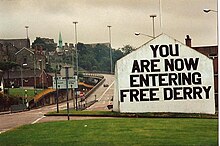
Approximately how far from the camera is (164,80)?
442cm

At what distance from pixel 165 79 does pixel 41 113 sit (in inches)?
49.3

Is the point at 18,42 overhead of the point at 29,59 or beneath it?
overhead

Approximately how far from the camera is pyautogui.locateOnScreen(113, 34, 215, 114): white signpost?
434cm

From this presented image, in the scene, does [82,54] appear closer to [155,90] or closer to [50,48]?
[50,48]

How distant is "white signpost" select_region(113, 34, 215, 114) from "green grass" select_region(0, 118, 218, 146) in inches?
5.5

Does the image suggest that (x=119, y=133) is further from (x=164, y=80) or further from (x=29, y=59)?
(x=29, y=59)

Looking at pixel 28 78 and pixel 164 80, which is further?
pixel 28 78

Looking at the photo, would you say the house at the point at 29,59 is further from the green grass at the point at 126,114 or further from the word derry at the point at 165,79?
the word derry at the point at 165,79

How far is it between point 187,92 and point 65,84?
45.8 inches

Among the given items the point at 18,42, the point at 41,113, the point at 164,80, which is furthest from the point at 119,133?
the point at 18,42

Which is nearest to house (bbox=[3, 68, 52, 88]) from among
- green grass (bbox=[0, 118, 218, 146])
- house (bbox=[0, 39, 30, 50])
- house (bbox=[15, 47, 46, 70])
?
house (bbox=[15, 47, 46, 70])

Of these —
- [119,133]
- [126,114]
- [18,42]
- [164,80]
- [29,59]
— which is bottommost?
[119,133]

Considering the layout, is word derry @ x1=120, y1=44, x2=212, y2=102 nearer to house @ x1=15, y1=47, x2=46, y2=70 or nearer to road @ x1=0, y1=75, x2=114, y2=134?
road @ x1=0, y1=75, x2=114, y2=134

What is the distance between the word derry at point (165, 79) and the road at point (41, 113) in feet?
0.53
